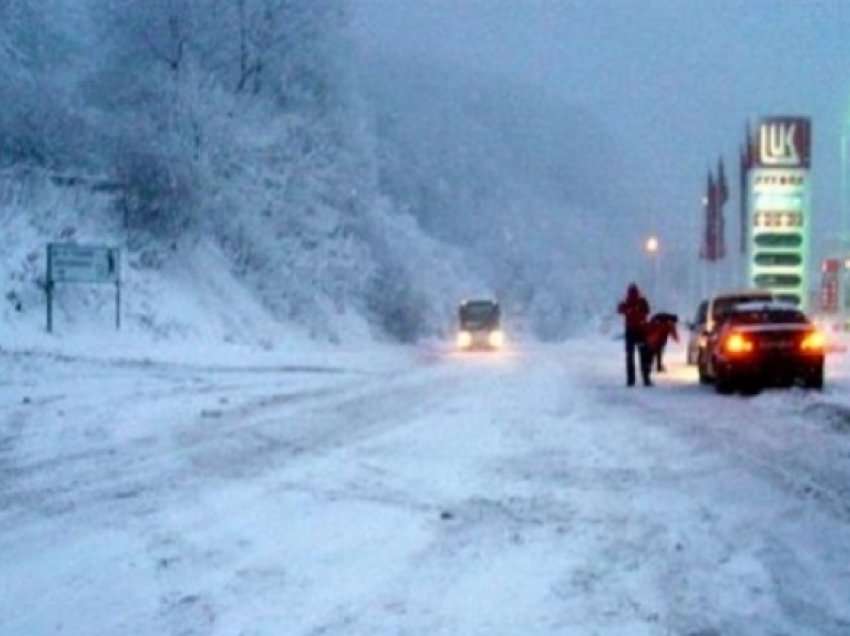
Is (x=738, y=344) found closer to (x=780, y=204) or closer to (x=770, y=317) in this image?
(x=770, y=317)

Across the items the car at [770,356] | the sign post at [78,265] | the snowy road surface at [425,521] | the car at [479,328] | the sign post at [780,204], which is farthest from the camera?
the car at [479,328]

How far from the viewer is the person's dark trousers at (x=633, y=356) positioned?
26.1 m

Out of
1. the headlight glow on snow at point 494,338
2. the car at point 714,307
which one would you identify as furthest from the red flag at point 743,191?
the car at point 714,307

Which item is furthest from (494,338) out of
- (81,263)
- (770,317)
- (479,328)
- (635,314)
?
(770,317)

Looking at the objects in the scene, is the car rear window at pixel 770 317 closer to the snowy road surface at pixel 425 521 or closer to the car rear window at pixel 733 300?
the car rear window at pixel 733 300

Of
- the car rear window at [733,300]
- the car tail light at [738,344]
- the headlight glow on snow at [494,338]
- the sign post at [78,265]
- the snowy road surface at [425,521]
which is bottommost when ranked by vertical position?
the headlight glow on snow at [494,338]

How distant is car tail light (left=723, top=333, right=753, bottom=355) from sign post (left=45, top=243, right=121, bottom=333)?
613 inches

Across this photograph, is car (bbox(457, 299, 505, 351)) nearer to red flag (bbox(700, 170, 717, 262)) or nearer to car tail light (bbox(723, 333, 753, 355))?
red flag (bbox(700, 170, 717, 262))

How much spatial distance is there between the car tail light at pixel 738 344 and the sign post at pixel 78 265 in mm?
15559

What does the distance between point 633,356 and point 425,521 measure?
1736 cm

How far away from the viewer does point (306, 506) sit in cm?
1021

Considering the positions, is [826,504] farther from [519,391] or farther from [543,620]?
[519,391]

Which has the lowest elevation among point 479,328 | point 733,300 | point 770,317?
point 479,328

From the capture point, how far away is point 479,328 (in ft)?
195
